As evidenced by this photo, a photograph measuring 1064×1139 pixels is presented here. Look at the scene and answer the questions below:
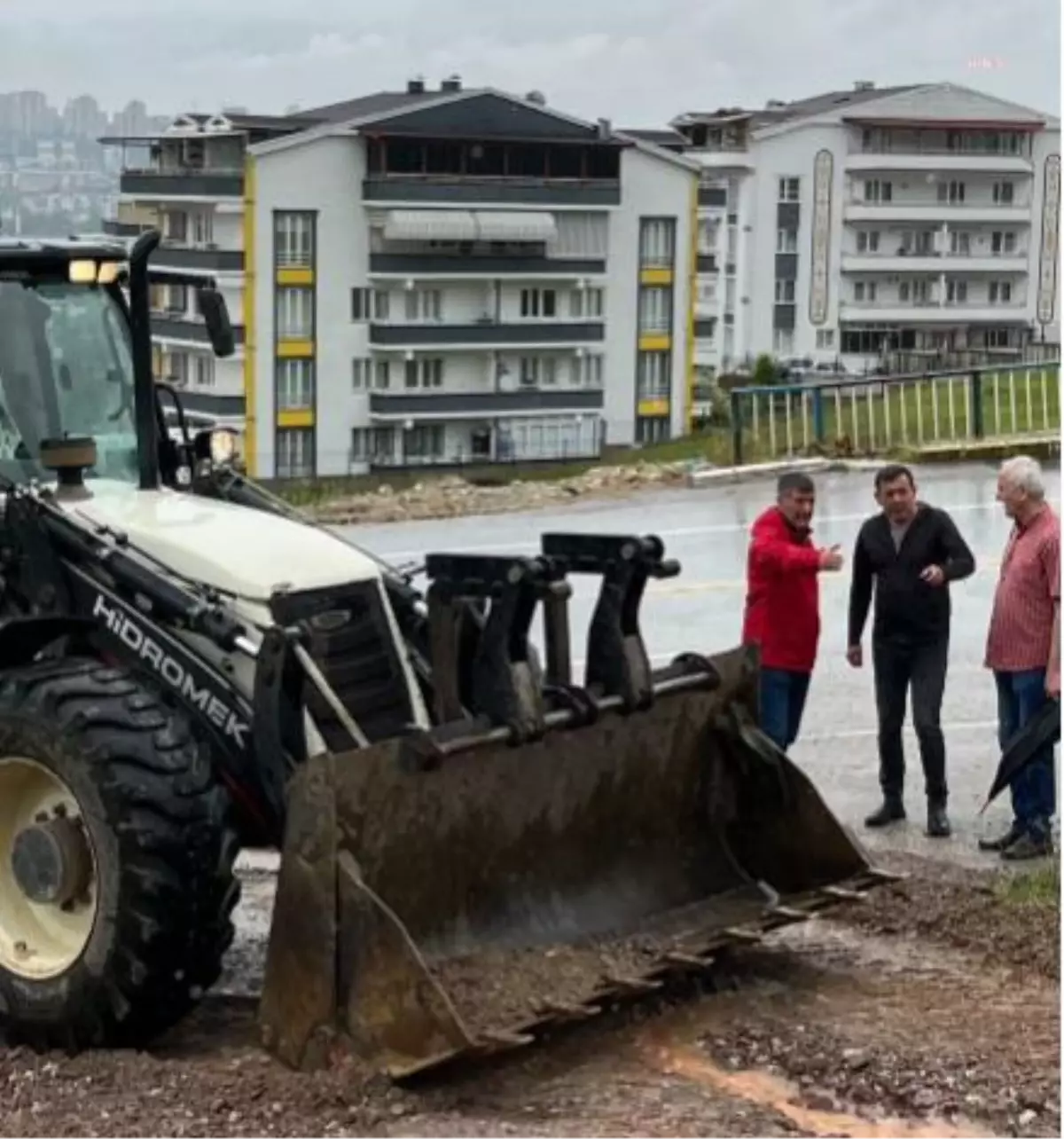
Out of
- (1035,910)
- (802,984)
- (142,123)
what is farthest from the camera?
(142,123)

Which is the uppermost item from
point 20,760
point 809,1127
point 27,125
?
point 27,125

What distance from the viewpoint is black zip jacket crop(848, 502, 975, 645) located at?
9.84 meters

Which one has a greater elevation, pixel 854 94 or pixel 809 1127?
pixel 854 94

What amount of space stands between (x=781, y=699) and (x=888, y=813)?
2.28ft

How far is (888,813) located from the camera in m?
10.0

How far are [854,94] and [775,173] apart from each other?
3.97 metres

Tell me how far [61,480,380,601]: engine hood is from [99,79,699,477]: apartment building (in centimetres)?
3747

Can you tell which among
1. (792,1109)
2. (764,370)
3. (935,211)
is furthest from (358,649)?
(935,211)

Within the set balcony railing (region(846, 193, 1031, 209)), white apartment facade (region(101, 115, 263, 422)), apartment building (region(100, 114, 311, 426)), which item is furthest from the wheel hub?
balcony railing (region(846, 193, 1031, 209))

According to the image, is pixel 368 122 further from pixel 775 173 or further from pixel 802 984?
pixel 802 984

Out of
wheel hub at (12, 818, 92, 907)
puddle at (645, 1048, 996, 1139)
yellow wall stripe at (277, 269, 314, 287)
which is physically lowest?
puddle at (645, 1048, 996, 1139)

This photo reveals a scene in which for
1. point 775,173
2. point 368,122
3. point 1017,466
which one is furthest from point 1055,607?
point 775,173

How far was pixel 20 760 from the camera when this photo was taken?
709cm

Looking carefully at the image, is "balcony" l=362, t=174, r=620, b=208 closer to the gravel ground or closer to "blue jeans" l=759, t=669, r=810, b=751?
"blue jeans" l=759, t=669, r=810, b=751
